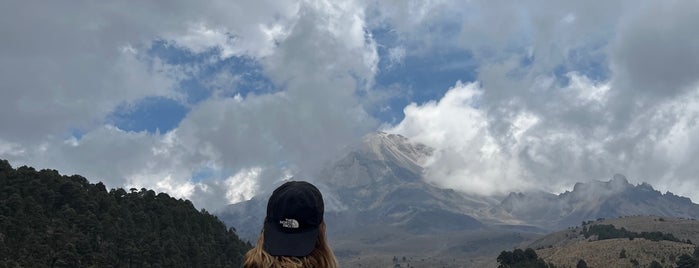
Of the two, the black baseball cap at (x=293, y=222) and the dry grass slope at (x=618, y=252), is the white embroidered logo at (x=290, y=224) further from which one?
the dry grass slope at (x=618, y=252)

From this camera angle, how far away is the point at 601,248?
134m

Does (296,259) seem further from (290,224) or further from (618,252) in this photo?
(618,252)

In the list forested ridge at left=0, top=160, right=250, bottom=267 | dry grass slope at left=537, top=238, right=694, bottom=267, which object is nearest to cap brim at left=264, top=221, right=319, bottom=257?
forested ridge at left=0, top=160, right=250, bottom=267

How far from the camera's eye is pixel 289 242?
712cm

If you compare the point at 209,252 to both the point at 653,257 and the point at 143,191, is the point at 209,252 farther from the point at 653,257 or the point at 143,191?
the point at 653,257

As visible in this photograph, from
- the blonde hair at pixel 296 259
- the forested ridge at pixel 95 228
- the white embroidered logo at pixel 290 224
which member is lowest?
the blonde hair at pixel 296 259

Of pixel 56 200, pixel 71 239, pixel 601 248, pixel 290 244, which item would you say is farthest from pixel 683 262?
pixel 290 244

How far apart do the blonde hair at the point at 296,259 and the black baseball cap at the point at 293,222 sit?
66 mm

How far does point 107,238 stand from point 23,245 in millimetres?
14954

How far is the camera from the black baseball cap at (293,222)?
280 inches

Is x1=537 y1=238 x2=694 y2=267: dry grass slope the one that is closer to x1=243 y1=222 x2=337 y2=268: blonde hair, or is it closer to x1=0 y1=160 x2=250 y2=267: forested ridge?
x1=0 y1=160 x2=250 y2=267: forested ridge

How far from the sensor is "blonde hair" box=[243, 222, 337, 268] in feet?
23.0

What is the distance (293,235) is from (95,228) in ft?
298

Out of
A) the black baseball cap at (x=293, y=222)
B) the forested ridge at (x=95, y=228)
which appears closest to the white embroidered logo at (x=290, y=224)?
the black baseball cap at (x=293, y=222)
